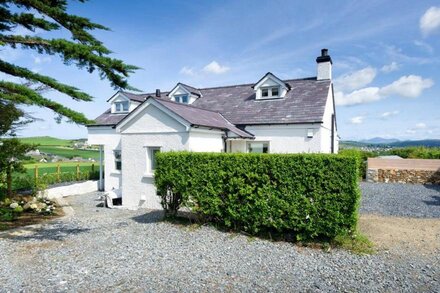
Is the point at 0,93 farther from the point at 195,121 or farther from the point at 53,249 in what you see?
the point at 195,121

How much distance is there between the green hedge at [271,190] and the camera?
8.46 meters

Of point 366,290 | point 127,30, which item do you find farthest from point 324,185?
point 127,30

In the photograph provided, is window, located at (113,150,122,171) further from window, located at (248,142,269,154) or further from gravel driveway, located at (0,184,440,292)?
gravel driveway, located at (0,184,440,292)

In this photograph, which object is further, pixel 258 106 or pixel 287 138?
pixel 258 106

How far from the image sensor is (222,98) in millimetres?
24484

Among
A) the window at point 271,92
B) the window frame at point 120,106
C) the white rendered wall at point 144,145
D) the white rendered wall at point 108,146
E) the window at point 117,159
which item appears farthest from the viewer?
the window frame at point 120,106

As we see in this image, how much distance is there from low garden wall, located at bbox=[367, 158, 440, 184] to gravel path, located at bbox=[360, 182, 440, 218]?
120 centimetres

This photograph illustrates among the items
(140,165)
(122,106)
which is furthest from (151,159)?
(122,106)

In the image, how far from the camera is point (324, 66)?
22188 mm

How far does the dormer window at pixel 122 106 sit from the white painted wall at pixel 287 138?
1023cm

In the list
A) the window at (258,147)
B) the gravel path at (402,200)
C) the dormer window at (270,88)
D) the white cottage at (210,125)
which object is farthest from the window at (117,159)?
the gravel path at (402,200)

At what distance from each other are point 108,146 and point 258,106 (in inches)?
469

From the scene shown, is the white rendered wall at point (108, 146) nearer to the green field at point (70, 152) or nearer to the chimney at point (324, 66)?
the green field at point (70, 152)

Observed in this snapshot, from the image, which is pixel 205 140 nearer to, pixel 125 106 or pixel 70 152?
pixel 125 106
